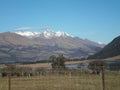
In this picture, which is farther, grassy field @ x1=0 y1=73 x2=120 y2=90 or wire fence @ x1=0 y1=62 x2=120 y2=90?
grassy field @ x1=0 y1=73 x2=120 y2=90

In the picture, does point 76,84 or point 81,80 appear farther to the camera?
point 81,80

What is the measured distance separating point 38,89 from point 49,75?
15265 millimetres

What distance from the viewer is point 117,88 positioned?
2864cm

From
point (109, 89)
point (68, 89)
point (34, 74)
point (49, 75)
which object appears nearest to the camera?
point (109, 89)

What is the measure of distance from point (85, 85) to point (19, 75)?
34.6 m

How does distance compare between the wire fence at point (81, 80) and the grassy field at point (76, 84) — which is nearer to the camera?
the wire fence at point (81, 80)

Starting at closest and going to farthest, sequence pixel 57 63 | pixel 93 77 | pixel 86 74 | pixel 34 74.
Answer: pixel 93 77
pixel 86 74
pixel 34 74
pixel 57 63

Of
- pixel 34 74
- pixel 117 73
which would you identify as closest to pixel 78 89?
pixel 117 73

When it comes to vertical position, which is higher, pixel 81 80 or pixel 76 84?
pixel 81 80

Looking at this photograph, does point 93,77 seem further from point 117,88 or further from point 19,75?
point 19,75

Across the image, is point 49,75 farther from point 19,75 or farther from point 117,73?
point 19,75

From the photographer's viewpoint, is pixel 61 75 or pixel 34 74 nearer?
pixel 61 75

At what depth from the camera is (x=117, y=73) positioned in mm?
41562

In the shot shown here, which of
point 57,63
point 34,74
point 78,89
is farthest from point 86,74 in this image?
point 57,63
